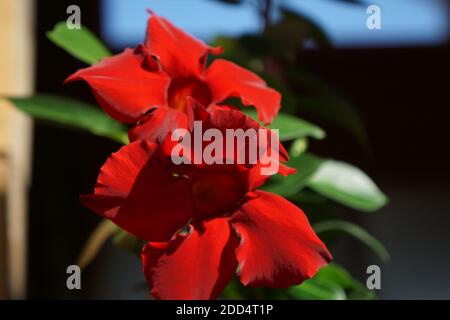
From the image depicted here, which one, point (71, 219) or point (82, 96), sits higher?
point (82, 96)

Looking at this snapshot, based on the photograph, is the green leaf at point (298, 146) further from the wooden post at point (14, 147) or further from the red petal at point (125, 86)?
the wooden post at point (14, 147)

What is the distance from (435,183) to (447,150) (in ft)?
1.02

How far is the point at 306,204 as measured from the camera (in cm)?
75

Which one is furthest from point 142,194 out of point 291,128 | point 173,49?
point 291,128

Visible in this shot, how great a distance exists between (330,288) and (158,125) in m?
0.28

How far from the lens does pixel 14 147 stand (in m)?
1.12

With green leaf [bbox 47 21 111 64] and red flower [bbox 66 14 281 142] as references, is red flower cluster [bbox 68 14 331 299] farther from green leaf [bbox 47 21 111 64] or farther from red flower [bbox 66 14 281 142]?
green leaf [bbox 47 21 111 64]

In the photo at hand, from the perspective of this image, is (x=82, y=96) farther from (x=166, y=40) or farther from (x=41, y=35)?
(x=166, y=40)

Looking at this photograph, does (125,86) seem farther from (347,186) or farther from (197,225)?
(347,186)

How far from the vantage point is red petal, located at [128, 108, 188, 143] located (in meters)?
0.39

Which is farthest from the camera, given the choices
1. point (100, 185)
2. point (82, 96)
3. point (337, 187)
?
point (82, 96)

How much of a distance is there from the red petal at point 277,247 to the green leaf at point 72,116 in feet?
0.98
